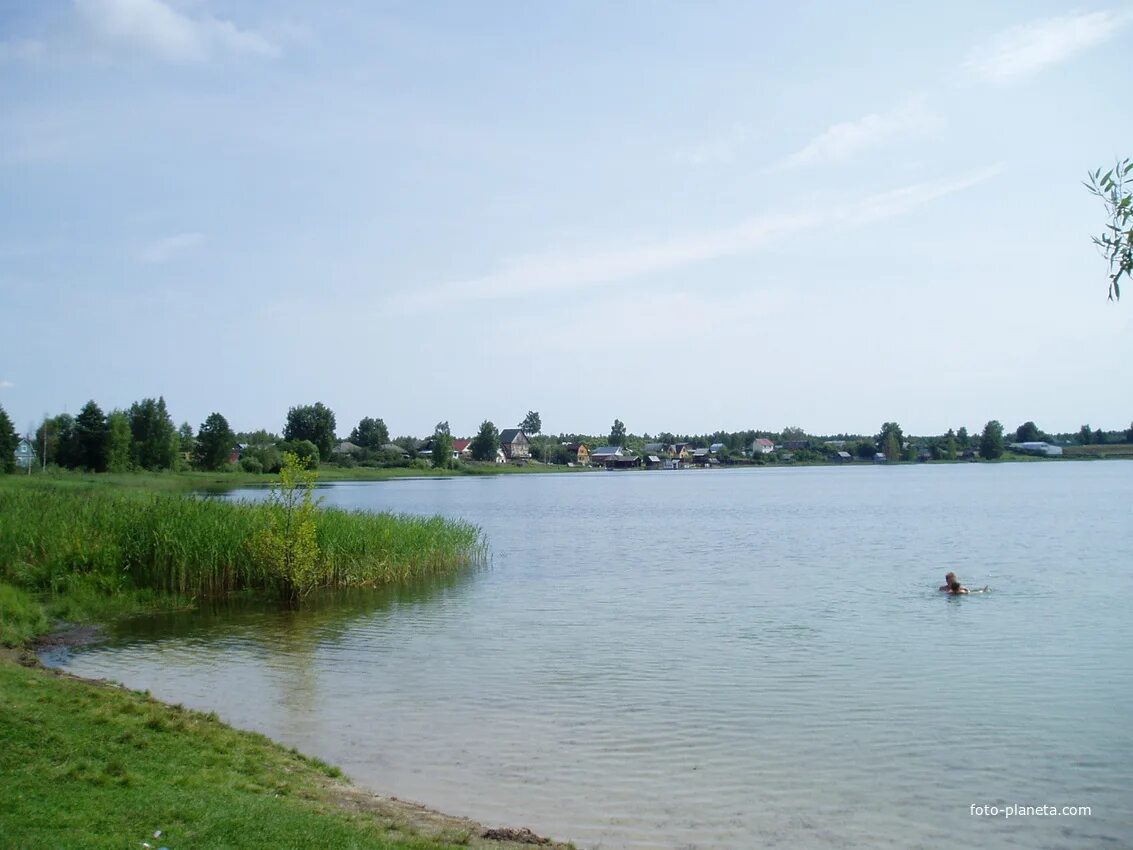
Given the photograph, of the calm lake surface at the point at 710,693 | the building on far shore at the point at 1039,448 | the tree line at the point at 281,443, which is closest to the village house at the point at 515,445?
the tree line at the point at 281,443

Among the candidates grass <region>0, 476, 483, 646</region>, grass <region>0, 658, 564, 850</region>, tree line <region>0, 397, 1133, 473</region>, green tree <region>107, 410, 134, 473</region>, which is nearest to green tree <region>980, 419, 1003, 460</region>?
tree line <region>0, 397, 1133, 473</region>

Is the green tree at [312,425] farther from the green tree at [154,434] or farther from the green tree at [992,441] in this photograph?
the green tree at [992,441]

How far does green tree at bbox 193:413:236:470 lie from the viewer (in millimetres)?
99750

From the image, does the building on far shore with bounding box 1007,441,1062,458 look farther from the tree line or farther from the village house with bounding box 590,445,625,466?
the village house with bounding box 590,445,625,466

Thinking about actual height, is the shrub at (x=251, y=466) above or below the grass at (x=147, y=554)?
above

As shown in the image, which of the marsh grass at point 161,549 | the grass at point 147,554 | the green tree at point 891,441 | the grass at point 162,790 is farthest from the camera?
the green tree at point 891,441

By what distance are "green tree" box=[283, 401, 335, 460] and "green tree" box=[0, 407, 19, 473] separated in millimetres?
73075

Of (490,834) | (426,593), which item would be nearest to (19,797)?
(490,834)

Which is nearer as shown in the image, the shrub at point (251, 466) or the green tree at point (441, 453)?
the shrub at point (251, 466)

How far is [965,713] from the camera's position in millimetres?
13336

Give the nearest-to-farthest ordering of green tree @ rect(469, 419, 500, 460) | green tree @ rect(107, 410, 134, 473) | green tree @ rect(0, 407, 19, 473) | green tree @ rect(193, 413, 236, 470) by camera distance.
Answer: green tree @ rect(0, 407, 19, 473), green tree @ rect(107, 410, 134, 473), green tree @ rect(193, 413, 236, 470), green tree @ rect(469, 419, 500, 460)

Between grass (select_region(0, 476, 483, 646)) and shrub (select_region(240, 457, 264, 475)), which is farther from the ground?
shrub (select_region(240, 457, 264, 475))

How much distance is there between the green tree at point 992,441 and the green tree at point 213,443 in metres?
131

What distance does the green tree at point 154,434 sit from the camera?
87750 millimetres
